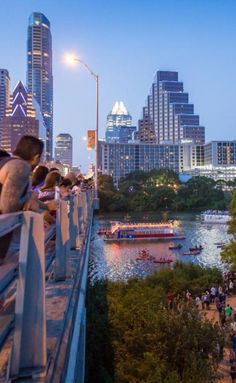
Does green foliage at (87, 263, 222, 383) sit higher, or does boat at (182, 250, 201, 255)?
green foliage at (87, 263, 222, 383)

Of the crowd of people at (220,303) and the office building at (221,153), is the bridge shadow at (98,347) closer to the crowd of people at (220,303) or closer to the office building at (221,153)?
the crowd of people at (220,303)

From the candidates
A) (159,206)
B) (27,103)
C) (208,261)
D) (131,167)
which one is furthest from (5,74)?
(208,261)

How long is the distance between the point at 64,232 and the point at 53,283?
56 centimetres

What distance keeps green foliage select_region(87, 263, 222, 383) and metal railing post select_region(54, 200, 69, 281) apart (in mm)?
5075

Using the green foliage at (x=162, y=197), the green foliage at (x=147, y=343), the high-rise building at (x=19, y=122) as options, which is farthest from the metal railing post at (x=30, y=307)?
the green foliage at (x=162, y=197)

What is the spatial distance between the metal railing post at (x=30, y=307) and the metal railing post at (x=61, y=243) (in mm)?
2129

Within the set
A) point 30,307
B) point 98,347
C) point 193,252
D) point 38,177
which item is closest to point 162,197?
point 193,252

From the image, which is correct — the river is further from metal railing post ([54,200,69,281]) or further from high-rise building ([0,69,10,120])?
high-rise building ([0,69,10,120])

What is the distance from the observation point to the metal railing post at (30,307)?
2273 mm

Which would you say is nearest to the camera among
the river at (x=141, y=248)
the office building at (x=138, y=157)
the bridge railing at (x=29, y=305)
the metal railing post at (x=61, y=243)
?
the bridge railing at (x=29, y=305)

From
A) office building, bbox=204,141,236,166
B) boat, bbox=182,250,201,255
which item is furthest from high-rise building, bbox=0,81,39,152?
office building, bbox=204,141,236,166

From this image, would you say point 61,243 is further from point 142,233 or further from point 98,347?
point 142,233

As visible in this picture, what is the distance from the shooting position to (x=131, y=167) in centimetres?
17075

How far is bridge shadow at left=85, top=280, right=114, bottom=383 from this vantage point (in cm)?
957
